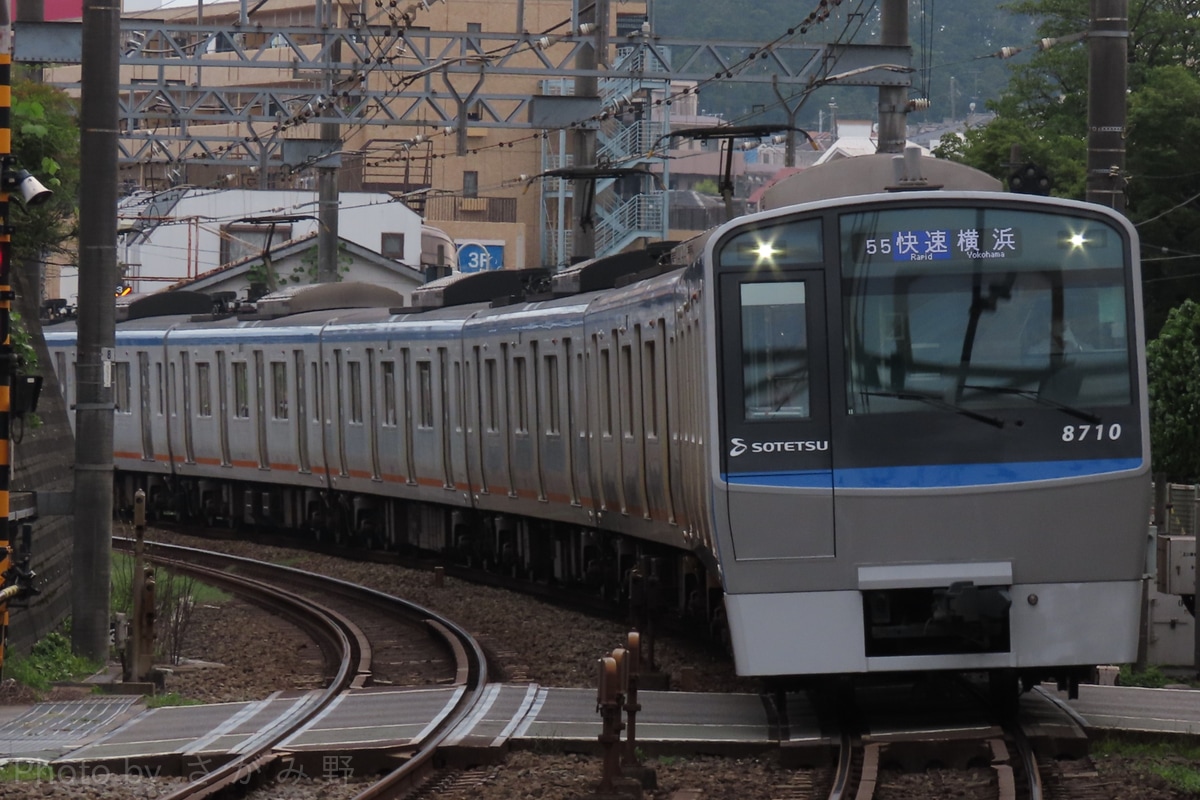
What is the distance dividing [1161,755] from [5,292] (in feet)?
19.8

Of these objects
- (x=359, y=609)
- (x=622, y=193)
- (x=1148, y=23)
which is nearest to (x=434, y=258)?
(x=622, y=193)

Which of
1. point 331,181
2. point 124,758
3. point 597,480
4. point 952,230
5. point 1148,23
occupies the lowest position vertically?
point 124,758

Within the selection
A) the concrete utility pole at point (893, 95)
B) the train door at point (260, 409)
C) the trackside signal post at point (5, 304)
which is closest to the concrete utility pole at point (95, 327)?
the trackside signal post at point (5, 304)

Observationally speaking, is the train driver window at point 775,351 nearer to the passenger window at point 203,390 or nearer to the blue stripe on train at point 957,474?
the blue stripe on train at point 957,474

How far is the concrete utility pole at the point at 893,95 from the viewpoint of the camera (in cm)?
1802

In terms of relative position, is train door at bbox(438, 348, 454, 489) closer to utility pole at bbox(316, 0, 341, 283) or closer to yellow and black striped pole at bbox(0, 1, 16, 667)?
utility pole at bbox(316, 0, 341, 283)

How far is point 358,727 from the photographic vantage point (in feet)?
31.6

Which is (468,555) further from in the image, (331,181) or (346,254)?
(346,254)

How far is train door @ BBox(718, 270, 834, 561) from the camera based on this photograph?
8.97 metres

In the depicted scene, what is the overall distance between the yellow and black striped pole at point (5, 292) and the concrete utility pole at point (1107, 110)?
5.95 metres

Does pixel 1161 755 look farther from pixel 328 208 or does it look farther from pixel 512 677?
pixel 328 208

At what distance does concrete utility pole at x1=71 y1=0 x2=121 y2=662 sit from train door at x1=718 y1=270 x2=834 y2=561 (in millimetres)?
5058

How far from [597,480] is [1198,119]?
22107 mm

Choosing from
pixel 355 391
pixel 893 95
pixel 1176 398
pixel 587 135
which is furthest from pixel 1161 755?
pixel 587 135
